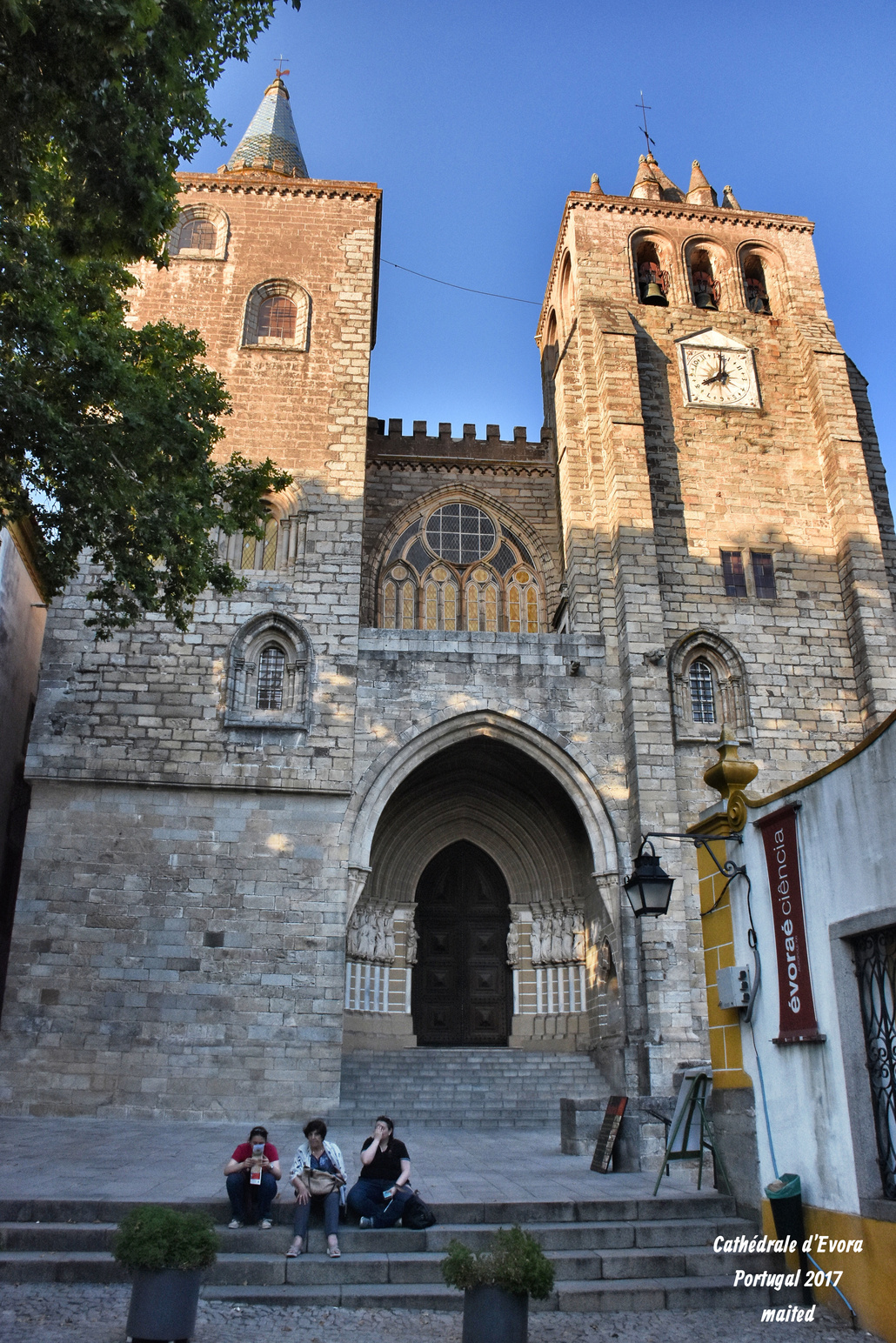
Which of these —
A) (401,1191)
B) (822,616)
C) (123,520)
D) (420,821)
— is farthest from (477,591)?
(401,1191)

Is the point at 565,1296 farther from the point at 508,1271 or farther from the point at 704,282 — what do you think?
the point at 704,282

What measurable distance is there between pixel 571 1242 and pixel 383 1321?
5.09 ft

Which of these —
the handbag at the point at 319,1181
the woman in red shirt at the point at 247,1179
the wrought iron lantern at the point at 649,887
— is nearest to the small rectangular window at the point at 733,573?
the wrought iron lantern at the point at 649,887

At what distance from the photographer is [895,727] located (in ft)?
18.6

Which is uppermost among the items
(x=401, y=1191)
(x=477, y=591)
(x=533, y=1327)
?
(x=477, y=591)

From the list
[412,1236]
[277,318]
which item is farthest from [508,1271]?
[277,318]

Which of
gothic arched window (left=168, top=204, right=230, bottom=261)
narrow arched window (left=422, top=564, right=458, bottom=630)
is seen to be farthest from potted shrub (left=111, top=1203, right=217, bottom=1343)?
gothic arched window (left=168, top=204, right=230, bottom=261)

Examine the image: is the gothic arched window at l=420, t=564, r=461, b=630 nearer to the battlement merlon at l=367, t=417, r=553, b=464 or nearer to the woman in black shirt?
the battlement merlon at l=367, t=417, r=553, b=464

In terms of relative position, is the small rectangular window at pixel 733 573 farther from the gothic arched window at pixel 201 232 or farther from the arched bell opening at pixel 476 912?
the gothic arched window at pixel 201 232

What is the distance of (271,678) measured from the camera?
A: 582 inches

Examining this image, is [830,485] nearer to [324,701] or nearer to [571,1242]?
[324,701]

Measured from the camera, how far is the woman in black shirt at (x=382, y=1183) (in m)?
6.54

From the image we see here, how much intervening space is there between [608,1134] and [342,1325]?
154 inches

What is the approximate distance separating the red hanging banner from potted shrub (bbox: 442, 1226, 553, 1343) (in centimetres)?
232
